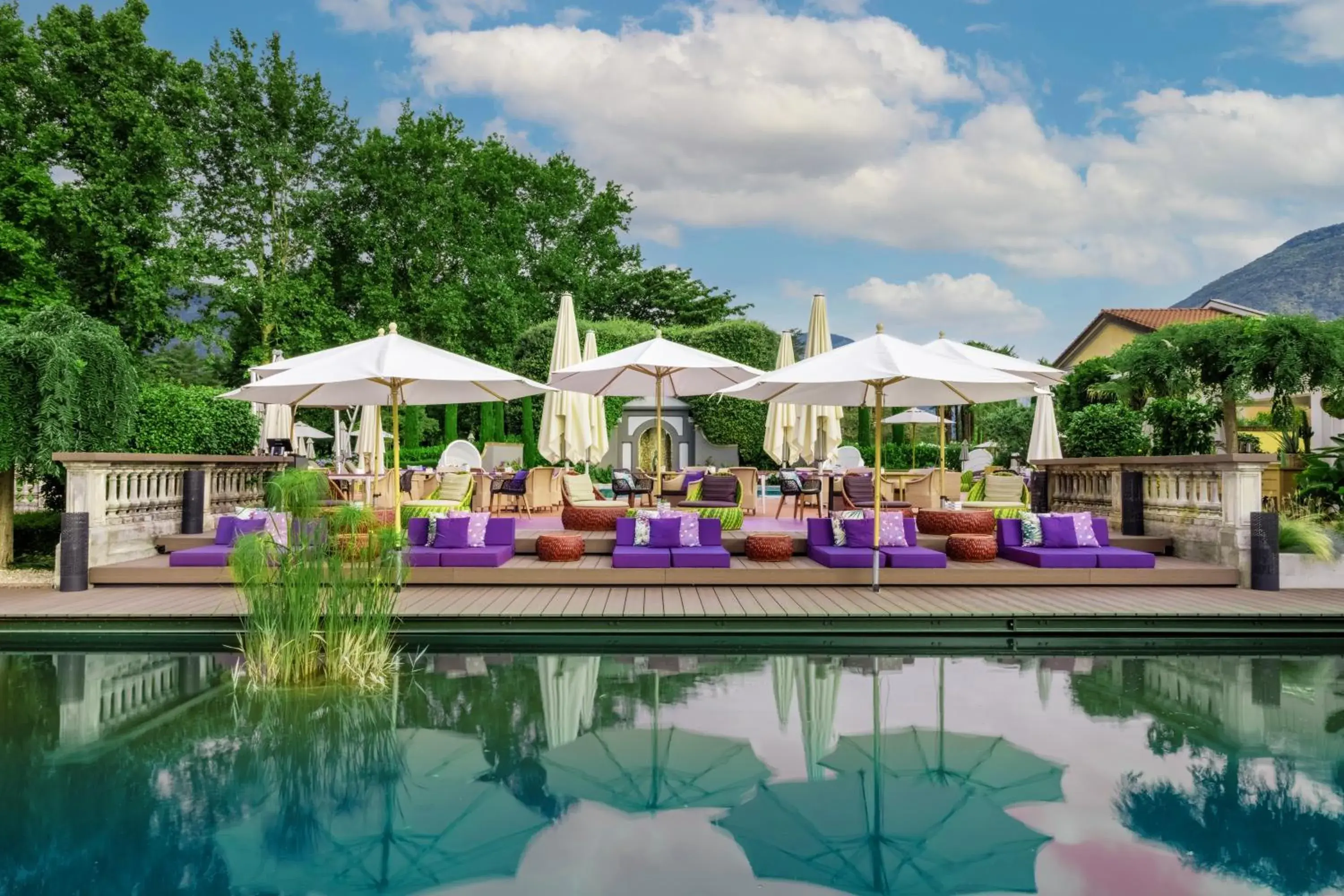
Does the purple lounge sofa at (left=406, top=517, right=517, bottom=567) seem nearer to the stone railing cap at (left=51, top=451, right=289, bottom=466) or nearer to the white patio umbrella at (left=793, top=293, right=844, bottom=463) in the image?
the stone railing cap at (left=51, top=451, right=289, bottom=466)

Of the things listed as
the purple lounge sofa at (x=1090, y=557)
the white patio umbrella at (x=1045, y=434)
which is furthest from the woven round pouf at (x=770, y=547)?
the white patio umbrella at (x=1045, y=434)

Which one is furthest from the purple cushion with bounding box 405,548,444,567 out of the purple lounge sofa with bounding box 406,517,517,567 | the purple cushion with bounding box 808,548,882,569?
the purple cushion with bounding box 808,548,882,569

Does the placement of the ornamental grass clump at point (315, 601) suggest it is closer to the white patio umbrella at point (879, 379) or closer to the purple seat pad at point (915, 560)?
the white patio umbrella at point (879, 379)

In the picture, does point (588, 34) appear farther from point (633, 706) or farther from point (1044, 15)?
point (633, 706)

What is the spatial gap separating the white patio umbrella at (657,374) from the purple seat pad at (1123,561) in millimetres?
3936

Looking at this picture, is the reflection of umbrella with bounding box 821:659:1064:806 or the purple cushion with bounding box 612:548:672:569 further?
the purple cushion with bounding box 612:548:672:569

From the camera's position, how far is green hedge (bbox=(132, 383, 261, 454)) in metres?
11.0

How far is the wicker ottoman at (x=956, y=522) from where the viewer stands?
30.3 feet

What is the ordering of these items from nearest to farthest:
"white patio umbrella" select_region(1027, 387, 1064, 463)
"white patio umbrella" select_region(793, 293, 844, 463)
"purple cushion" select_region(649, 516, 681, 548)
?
"purple cushion" select_region(649, 516, 681, 548)
"white patio umbrella" select_region(793, 293, 844, 463)
"white patio umbrella" select_region(1027, 387, 1064, 463)

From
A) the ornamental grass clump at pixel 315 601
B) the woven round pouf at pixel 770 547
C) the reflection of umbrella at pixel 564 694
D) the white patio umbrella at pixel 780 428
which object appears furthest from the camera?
the white patio umbrella at pixel 780 428

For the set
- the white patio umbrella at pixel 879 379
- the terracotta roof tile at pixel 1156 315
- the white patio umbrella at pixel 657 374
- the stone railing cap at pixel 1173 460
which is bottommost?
the stone railing cap at pixel 1173 460

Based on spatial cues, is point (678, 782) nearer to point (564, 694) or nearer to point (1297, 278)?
point (564, 694)

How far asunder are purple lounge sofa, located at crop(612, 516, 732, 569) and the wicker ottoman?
2194mm

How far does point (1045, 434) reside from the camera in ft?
45.8
